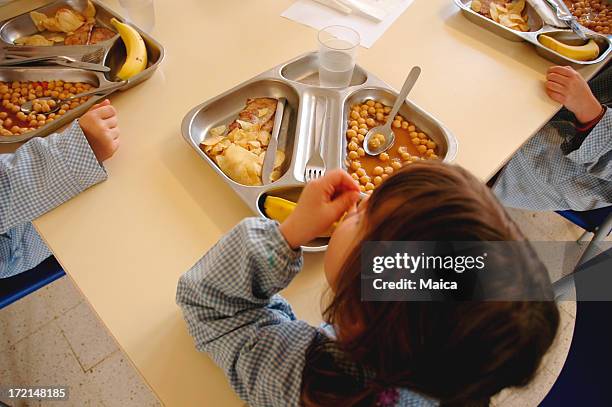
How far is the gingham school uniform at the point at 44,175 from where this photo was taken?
0.79 m

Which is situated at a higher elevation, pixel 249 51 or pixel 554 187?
pixel 249 51

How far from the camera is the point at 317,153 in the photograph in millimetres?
902

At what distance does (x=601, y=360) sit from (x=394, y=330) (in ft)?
1.70

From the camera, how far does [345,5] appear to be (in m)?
1.29

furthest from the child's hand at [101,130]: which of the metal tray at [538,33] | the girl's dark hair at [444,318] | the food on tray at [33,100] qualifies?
the metal tray at [538,33]

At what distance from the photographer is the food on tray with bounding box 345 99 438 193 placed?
36.0 inches

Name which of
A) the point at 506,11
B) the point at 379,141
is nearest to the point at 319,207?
the point at 379,141

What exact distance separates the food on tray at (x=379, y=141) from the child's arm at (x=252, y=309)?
26 cm

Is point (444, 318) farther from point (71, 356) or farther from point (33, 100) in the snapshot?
point (71, 356)

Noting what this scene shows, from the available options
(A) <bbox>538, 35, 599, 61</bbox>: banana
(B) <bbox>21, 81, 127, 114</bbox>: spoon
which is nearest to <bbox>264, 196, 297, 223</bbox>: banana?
(B) <bbox>21, 81, 127, 114</bbox>: spoon

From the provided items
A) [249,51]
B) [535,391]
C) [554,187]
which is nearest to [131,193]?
[249,51]

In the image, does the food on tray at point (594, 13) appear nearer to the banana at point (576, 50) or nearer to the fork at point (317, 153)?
the banana at point (576, 50)

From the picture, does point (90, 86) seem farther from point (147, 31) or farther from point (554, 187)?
point (554, 187)

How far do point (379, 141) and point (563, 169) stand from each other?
0.62 metres
